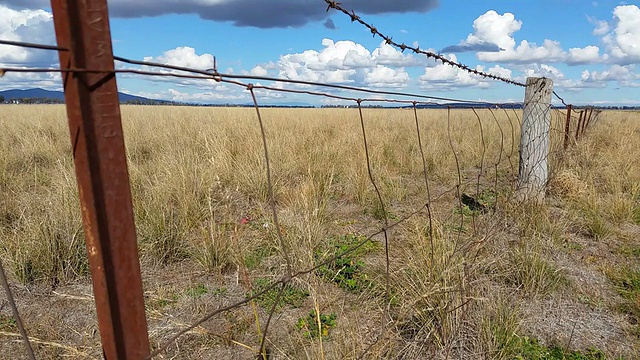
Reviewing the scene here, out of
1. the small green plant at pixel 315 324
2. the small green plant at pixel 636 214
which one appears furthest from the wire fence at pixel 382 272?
the small green plant at pixel 636 214

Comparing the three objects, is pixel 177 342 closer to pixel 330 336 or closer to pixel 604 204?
pixel 330 336

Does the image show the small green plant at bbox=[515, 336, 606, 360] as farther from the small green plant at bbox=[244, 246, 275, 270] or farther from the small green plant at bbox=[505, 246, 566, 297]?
the small green plant at bbox=[244, 246, 275, 270]

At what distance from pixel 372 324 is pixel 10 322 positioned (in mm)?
1724

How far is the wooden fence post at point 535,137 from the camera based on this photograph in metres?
3.14

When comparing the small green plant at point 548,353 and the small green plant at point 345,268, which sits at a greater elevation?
the small green plant at point 345,268

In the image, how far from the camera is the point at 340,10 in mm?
1647

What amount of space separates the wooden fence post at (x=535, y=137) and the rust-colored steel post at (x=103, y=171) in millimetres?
3190

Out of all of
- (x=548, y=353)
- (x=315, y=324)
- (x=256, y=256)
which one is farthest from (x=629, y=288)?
(x=256, y=256)

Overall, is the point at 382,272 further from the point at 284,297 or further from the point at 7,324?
the point at 7,324

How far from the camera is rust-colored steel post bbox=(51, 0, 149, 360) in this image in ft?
2.05

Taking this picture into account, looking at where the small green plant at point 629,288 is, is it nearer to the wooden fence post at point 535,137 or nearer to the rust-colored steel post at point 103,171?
the wooden fence post at point 535,137

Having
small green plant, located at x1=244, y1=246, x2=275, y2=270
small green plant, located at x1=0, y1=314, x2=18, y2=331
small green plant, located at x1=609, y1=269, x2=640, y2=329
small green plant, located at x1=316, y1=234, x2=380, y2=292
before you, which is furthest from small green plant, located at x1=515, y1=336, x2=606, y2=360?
small green plant, located at x1=0, y1=314, x2=18, y2=331

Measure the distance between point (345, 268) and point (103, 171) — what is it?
1913mm

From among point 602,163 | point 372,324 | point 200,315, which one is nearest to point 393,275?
point 372,324
